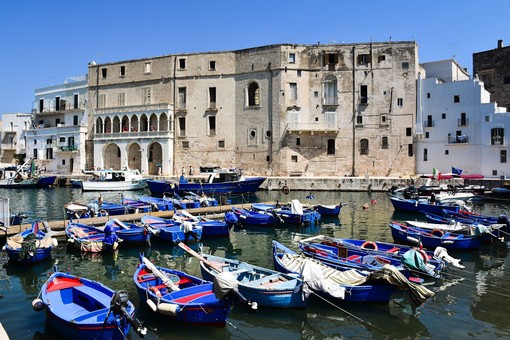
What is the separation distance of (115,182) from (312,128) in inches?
745

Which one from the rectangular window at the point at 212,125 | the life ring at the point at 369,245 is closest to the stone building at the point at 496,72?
the rectangular window at the point at 212,125

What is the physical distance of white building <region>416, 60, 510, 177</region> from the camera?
36.8 meters

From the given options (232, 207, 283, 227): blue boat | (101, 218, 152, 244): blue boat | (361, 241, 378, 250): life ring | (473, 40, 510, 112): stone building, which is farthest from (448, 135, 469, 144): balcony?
(101, 218, 152, 244): blue boat

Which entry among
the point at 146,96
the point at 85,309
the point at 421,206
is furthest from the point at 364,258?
the point at 146,96

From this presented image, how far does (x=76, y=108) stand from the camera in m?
49.8

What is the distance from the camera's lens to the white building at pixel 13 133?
187ft

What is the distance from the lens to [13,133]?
2290 inches

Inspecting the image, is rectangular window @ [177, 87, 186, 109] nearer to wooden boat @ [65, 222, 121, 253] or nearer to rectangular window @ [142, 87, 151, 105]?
rectangular window @ [142, 87, 151, 105]

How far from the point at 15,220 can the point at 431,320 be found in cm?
1591

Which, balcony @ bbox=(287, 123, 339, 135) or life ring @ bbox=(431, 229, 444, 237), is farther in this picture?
balcony @ bbox=(287, 123, 339, 135)

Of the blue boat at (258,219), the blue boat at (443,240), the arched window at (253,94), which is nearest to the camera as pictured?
the blue boat at (443,240)

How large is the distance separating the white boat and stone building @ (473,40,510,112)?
3386cm

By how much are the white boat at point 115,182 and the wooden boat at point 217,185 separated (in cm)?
441

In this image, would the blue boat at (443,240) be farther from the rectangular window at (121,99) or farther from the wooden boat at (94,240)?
the rectangular window at (121,99)
